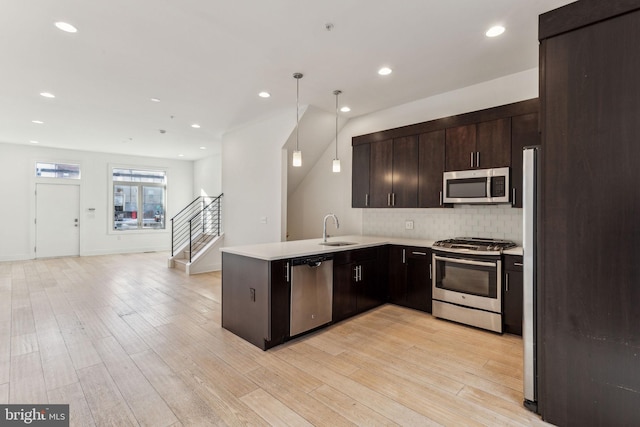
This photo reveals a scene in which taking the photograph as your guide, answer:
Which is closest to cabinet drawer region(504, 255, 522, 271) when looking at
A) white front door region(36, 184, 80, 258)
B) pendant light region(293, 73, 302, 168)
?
pendant light region(293, 73, 302, 168)

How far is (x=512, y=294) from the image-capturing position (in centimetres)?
333

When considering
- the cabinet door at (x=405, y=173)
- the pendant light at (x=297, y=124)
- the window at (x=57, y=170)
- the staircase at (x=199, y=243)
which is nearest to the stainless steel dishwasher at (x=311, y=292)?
the pendant light at (x=297, y=124)

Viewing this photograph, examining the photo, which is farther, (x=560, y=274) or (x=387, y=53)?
(x=387, y=53)

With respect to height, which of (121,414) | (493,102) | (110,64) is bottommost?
(121,414)

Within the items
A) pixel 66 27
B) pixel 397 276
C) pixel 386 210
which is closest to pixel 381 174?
pixel 386 210

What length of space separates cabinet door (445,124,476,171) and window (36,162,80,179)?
9747mm

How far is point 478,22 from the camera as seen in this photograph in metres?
2.70

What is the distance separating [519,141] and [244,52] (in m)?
3.14

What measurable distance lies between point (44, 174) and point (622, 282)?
11303 millimetres

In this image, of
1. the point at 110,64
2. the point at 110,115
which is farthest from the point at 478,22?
the point at 110,115

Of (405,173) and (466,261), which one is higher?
(405,173)

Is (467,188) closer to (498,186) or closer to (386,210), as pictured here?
(498,186)

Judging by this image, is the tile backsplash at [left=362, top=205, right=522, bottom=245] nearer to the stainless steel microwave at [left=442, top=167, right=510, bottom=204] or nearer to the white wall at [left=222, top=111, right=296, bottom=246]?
the stainless steel microwave at [left=442, top=167, right=510, bottom=204]

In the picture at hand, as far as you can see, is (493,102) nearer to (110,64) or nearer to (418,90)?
(418,90)
